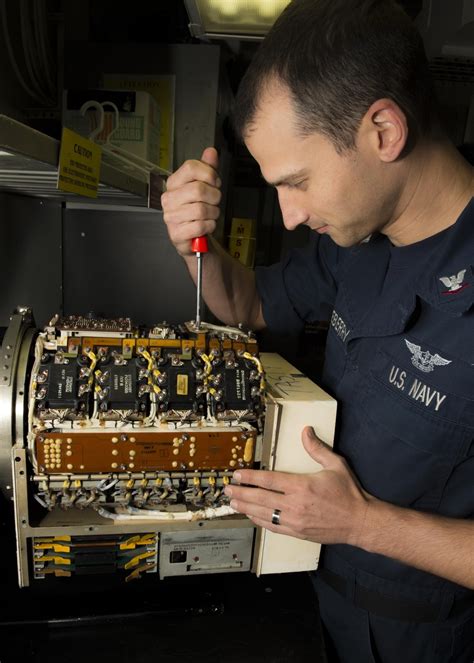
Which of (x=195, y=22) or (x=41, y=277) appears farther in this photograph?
(x=41, y=277)

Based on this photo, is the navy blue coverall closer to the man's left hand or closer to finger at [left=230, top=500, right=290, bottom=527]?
the man's left hand

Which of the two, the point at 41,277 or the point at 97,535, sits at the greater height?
the point at 41,277

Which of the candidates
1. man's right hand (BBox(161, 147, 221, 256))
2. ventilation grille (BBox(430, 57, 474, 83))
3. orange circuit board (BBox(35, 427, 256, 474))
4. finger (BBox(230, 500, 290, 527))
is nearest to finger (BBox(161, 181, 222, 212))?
man's right hand (BBox(161, 147, 221, 256))

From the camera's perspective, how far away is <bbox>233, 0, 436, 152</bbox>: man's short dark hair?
75cm

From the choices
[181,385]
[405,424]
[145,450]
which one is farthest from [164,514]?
[405,424]

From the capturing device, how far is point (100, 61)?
156 centimetres

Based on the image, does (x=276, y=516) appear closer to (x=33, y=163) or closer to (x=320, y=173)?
(x=320, y=173)

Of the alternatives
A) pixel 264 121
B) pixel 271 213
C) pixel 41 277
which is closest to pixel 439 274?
pixel 264 121

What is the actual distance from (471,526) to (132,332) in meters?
0.74

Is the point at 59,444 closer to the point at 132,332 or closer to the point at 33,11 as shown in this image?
the point at 132,332

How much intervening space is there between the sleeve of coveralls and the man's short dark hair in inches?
20.1

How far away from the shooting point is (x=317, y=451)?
0.88 m

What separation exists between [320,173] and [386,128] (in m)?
0.13

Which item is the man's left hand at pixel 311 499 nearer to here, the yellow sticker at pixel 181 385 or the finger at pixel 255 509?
the finger at pixel 255 509
